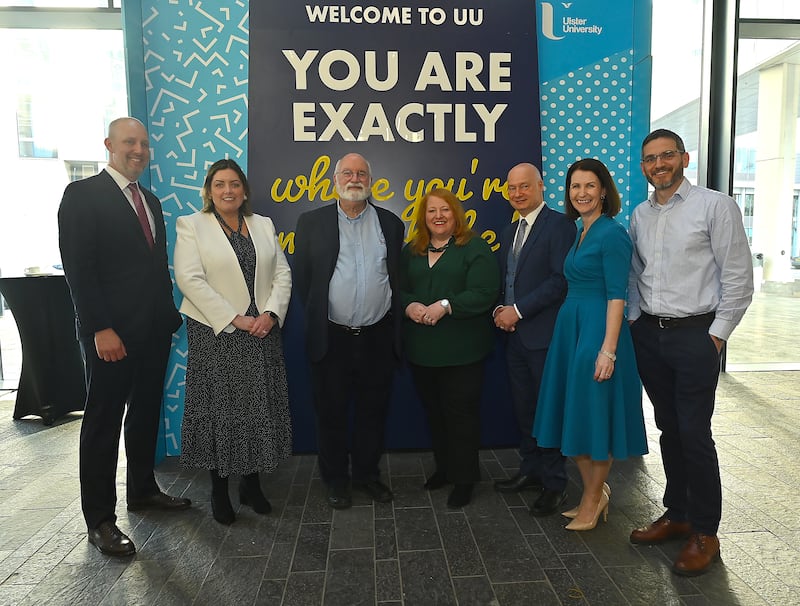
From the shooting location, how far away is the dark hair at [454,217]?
2.88 m

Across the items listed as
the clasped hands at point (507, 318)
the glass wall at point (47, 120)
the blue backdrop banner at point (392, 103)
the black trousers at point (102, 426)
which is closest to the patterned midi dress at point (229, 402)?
the black trousers at point (102, 426)

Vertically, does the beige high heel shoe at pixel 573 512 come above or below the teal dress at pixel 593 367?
below

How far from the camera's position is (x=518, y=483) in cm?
318

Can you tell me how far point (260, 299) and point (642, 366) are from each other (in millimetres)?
1820

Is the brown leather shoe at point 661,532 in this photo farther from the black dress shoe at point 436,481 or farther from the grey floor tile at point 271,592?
the grey floor tile at point 271,592

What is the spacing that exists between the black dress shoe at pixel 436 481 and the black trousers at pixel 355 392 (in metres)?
0.32

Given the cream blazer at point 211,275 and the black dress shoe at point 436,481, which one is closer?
the cream blazer at point 211,275

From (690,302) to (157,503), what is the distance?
2752 millimetres

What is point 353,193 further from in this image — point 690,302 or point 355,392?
point 690,302

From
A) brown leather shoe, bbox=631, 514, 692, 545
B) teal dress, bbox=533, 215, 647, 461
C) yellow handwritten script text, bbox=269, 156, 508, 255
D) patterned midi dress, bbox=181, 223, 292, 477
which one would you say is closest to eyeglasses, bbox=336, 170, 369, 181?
patterned midi dress, bbox=181, 223, 292, 477

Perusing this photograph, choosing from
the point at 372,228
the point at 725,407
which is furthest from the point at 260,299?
the point at 725,407

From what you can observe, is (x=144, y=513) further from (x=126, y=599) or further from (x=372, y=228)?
(x=372, y=228)

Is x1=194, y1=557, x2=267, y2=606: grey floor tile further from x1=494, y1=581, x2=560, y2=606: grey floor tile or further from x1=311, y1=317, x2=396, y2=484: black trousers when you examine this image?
x1=494, y1=581, x2=560, y2=606: grey floor tile

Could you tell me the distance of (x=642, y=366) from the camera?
251cm
